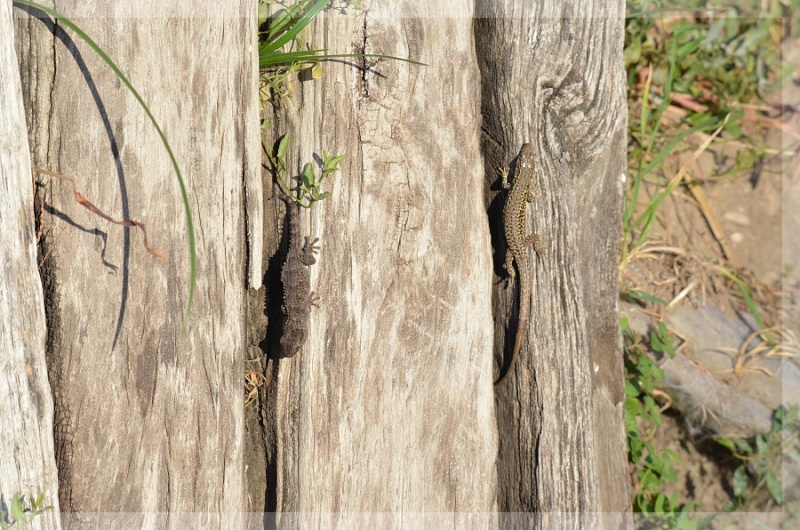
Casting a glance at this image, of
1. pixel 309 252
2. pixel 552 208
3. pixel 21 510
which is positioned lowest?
pixel 21 510

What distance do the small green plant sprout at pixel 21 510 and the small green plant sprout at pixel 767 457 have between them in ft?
13.3

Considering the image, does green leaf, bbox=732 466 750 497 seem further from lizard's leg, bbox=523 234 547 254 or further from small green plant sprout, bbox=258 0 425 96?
small green plant sprout, bbox=258 0 425 96

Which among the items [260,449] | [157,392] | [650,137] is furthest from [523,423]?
[650,137]

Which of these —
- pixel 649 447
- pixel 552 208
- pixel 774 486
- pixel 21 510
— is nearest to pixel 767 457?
pixel 774 486

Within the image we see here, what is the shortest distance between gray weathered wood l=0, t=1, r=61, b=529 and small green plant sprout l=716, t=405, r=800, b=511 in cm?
409

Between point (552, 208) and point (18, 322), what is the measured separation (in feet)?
7.94

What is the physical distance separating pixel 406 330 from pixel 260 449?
0.85 m

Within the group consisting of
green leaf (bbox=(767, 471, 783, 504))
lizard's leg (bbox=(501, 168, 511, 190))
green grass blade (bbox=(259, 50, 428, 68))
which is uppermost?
green grass blade (bbox=(259, 50, 428, 68))

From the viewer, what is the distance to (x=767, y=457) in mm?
4629

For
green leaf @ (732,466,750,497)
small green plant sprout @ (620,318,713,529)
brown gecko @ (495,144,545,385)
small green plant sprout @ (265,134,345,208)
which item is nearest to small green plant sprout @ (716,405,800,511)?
green leaf @ (732,466,750,497)

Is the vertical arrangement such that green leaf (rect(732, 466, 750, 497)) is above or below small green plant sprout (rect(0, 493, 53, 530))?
below

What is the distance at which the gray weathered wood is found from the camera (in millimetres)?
2629

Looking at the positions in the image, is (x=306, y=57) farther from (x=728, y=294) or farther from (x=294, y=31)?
(x=728, y=294)

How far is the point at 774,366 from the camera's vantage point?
189 inches
